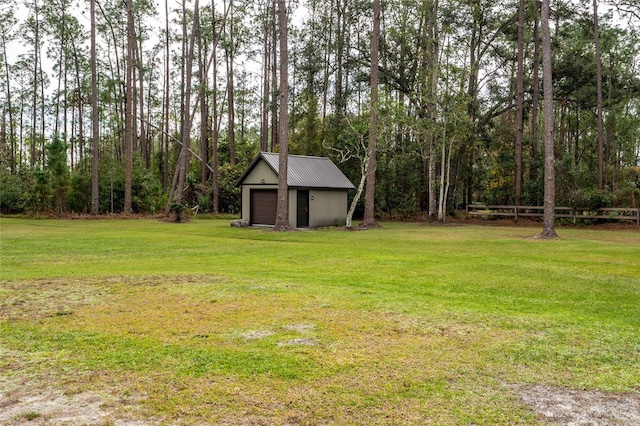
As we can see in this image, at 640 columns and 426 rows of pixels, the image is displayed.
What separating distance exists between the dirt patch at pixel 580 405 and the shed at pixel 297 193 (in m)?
18.4

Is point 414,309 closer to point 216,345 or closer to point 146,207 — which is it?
point 216,345

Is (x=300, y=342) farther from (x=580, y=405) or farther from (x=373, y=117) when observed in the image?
(x=373, y=117)

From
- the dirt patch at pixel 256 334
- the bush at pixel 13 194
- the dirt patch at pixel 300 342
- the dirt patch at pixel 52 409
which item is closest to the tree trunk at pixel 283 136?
the dirt patch at pixel 256 334

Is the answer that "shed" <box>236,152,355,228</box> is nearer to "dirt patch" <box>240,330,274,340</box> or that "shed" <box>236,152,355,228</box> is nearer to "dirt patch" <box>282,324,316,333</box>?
"dirt patch" <box>282,324,316,333</box>

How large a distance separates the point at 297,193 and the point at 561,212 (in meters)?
12.9

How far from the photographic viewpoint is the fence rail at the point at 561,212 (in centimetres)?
2269

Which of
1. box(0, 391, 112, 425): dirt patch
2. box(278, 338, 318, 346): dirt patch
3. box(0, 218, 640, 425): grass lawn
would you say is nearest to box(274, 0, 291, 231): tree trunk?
box(0, 218, 640, 425): grass lawn

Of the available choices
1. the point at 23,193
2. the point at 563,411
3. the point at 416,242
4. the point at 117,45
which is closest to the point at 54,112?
the point at 117,45

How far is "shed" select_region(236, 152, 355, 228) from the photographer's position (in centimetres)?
2234

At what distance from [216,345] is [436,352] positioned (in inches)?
78.2

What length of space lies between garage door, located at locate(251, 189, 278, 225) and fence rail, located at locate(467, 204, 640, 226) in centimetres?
1160

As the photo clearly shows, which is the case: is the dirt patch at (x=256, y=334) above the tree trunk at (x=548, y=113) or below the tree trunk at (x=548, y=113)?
below

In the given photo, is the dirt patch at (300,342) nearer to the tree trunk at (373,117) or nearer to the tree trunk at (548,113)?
the tree trunk at (548,113)

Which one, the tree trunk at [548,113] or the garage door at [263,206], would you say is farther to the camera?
the garage door at [263,206]
